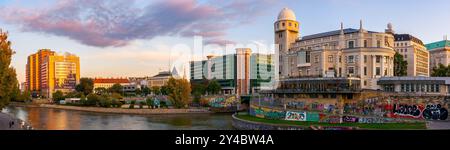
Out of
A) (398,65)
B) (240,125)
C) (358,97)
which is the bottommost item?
(240,125)

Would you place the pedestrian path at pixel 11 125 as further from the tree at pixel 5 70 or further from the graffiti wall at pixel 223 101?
the graffiti wall at pixel 223 101

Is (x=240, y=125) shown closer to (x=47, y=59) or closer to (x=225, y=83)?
(x=225, y=83)

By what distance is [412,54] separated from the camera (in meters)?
60.6

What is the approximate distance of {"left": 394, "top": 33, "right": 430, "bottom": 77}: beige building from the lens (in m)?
60.3

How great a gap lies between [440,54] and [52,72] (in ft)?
447

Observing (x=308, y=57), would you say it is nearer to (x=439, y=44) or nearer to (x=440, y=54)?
(x=440, y=54)

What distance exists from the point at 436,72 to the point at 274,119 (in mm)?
33592

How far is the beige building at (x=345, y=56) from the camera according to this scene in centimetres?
4975

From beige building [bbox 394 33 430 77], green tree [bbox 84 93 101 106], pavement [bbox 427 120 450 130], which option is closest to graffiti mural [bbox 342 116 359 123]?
pavement [bbox 427 120 450 130]

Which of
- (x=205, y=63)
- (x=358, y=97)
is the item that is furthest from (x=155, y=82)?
(x=358, y=97)

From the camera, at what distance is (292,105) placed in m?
43.7

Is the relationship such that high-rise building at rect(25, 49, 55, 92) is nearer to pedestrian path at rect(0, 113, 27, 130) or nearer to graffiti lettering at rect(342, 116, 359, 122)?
pedestrian path at rect(0, 113, 27, 130)

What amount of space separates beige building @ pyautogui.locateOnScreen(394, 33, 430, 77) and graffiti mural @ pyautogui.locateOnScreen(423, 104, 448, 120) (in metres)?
29.9

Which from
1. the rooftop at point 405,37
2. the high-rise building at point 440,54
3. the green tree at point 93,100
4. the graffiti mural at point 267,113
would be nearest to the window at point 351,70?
the graffiti mural at point 267,113
